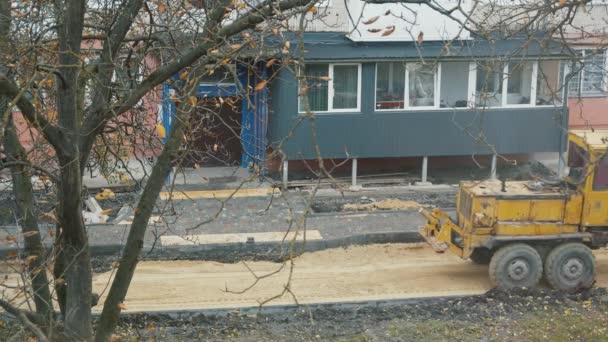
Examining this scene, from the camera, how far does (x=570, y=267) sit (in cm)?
1328

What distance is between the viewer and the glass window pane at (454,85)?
21641mm

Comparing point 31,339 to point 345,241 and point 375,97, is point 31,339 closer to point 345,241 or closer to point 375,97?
point 345,241

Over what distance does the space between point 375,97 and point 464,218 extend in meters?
7.82

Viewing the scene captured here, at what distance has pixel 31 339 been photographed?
26.7ft

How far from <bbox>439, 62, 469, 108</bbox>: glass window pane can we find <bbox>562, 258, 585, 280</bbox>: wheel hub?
8969 millimetres

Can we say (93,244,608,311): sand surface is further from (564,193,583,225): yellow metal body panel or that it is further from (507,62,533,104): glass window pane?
(507,62,533,104): glass window pane

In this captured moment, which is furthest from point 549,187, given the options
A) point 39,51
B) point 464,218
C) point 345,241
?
point 39,51

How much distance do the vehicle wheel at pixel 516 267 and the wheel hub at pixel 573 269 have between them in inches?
16.7

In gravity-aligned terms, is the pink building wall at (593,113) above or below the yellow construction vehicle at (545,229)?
above

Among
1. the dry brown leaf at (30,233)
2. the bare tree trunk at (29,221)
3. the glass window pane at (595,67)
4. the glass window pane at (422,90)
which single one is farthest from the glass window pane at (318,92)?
the dry brown leaf at (30,233)

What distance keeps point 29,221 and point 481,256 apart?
323 inches

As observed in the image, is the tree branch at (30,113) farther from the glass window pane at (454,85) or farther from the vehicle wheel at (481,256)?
the glass window pane at (454,85)

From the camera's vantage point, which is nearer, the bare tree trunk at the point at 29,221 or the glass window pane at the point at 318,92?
the bare tree trunk at the point at 29,221

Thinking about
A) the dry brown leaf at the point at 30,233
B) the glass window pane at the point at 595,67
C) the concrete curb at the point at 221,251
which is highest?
the glass window pane at the point at 595,67
